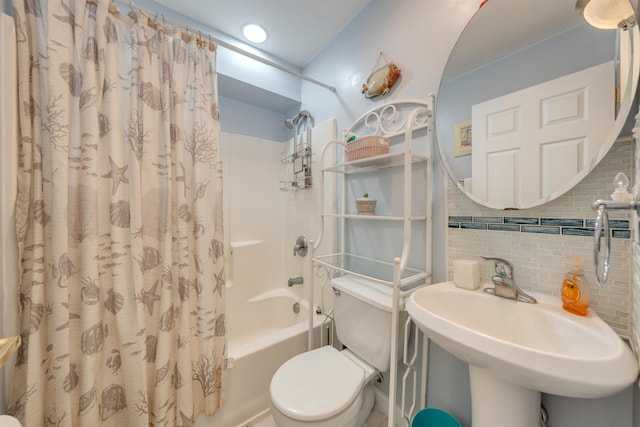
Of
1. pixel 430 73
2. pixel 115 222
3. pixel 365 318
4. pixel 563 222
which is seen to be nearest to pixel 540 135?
pixel 563 222

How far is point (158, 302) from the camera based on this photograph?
1136 millimetres

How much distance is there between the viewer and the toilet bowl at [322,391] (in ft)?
2.95

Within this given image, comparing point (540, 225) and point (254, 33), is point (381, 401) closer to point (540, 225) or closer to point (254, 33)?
point (540, 225)

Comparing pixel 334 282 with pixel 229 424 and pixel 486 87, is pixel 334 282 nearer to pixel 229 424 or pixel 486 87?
pixel 229 424

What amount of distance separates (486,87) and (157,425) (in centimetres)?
211

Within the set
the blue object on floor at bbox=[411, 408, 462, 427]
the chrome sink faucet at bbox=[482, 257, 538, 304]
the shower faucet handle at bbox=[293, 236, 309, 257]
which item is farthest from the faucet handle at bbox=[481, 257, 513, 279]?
the shower faucet handle at bbox=[293, 236, 309, 257]

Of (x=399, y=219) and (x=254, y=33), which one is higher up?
(x=254, y=33)

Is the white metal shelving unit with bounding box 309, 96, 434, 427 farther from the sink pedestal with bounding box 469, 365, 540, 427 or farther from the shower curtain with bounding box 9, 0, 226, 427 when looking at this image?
the shower curtain with bounding box 9, 0, 226, 427

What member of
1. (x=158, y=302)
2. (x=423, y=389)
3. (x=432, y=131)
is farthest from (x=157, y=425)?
(x=432, y=131)

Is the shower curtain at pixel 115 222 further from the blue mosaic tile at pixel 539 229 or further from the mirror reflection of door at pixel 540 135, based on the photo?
the blue mosaic tile at pixel 539 229

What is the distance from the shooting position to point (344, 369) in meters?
1.14

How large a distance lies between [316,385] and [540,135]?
136 cm

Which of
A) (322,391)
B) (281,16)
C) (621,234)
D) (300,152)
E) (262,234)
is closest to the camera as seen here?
(621,234)

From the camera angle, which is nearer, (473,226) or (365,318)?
(473,226)
